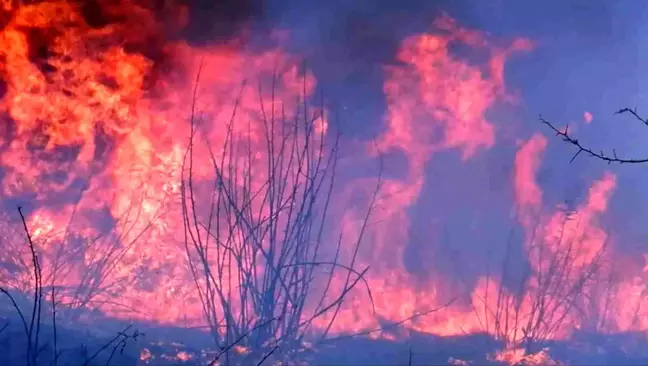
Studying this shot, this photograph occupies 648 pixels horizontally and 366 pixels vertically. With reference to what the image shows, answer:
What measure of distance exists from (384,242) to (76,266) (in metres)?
3.66

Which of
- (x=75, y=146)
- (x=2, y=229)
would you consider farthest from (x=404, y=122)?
(x=2, y=229)

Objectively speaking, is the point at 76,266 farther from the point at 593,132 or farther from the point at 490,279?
the point at 593,132

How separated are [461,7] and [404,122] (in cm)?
152

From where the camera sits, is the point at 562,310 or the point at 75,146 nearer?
the point at 75,146

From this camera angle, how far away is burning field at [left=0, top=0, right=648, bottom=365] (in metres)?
6.22

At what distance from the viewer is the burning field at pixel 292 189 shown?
6.22m

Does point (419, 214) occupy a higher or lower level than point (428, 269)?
higher

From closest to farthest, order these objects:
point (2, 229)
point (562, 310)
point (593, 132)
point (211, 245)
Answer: point (2, 229) < point (211, 245) < point (562, 310) < point (593, 132)

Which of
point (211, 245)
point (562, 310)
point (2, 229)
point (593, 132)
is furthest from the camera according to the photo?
point (593, 132)

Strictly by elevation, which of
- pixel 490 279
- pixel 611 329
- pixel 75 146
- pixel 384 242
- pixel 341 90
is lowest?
pixel 611 329

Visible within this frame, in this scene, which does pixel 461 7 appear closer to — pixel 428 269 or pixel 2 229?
pixel 428 269

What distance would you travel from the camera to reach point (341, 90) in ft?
23.6

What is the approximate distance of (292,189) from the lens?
642 centimetres

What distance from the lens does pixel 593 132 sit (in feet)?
27.0
